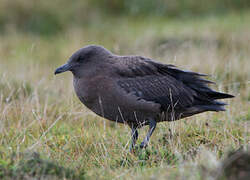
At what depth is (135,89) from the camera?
5301 millimetres

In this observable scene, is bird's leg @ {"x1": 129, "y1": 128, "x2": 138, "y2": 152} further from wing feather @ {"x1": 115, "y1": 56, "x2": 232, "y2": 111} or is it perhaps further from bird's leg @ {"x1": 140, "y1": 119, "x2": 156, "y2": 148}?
wing feather @ {"x1": 115, "y1": 56, "x2": 232, "y2": 111}

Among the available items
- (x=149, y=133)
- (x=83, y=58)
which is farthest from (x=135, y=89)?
(x=83, y=58)

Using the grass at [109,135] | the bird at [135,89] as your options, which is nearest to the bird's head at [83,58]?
the bird at [135,89]

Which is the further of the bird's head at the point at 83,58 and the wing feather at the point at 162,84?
the bird's head at the point at 83,58

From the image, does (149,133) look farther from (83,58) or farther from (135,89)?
(83,58)

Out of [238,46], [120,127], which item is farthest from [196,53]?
[120,127]

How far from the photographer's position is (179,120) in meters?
6.03

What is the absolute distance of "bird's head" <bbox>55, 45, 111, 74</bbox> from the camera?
5.46m

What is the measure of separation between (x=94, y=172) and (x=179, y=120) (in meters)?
2.02

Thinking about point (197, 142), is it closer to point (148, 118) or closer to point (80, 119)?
point (148, 118)

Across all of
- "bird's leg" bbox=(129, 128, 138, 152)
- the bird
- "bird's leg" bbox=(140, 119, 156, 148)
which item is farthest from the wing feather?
"bird's leg" bbox=(129, 128, 138, 152)

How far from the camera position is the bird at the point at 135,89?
17.0 feet

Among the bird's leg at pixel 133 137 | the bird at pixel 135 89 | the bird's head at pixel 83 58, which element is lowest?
the bird's leg at pixel 133 137

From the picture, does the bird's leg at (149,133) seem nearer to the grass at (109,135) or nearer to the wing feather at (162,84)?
the grass at (109,135)
